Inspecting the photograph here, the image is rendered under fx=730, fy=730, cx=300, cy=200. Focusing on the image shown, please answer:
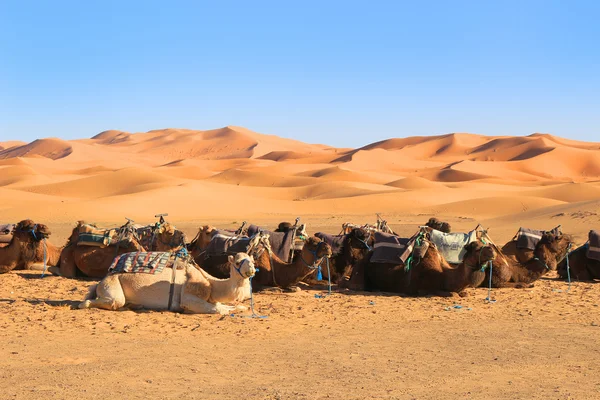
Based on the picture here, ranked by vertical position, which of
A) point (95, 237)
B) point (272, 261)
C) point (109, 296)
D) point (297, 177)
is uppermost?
point (297, 177)

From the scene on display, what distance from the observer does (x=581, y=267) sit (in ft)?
41.4

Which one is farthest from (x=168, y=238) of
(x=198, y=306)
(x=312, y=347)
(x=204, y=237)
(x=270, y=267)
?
(x=312, y=347)

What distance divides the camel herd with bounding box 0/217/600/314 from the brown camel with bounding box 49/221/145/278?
0.6 inches

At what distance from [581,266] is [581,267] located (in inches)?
0.9

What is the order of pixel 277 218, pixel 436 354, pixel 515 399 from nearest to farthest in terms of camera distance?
pixel 515 399 < pixel 436 354 < pixel 277 218

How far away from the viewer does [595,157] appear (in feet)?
270

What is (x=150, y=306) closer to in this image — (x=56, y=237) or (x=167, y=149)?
(x=56, y=237)

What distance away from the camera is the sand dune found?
121 ft

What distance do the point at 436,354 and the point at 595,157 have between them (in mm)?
82014

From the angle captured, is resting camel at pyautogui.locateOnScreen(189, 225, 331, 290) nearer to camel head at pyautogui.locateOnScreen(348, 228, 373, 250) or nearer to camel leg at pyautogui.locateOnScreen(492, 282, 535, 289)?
camel head at pyautogui.locateOnScreen(348, 228, 373, 250)

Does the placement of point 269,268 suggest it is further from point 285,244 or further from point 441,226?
point 441,226

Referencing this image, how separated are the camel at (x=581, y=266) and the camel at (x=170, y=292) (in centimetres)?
644

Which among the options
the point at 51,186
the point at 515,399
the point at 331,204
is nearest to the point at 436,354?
the point at 515,399

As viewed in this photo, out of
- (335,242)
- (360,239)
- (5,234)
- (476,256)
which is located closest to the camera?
(476,256)
